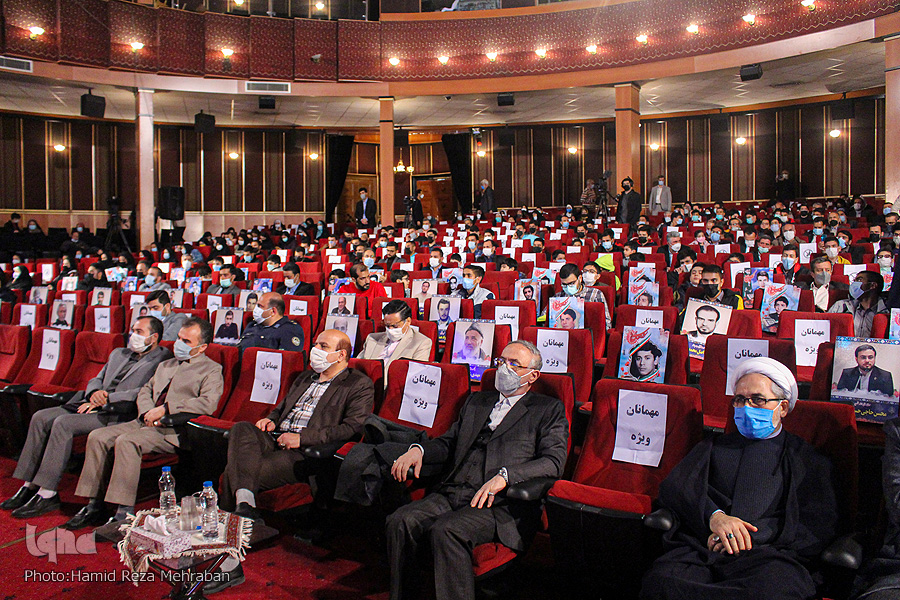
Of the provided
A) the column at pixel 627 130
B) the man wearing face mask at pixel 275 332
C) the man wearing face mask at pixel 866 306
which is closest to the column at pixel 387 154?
the column at pixel 627 130

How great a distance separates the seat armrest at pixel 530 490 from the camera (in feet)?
8.14

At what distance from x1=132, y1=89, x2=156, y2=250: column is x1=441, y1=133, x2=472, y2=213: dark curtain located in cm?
785

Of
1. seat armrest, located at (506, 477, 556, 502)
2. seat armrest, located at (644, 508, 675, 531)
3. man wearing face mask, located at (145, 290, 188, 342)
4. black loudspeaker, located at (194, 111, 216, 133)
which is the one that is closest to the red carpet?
seat armrest, located at (506, 477, 556, 502)

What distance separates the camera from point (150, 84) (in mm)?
13352

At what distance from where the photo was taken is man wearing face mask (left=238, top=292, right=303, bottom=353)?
481cm

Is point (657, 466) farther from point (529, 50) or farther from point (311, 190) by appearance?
point (311, 190)

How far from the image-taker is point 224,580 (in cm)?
279

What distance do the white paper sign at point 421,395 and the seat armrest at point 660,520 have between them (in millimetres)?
1333

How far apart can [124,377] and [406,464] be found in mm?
2248

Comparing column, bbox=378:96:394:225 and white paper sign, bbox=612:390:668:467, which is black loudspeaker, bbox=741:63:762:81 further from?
white paper sign, bbox=612:390:668:467

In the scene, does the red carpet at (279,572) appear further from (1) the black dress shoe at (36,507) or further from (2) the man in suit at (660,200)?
(2) the man in suit at (660,200)

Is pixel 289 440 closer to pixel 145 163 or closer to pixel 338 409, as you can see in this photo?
pixel 338 409

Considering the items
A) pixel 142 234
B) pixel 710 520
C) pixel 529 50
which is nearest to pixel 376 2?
pixel 529 50

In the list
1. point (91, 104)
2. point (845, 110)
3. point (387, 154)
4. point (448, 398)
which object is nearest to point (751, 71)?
point (845, 110)
